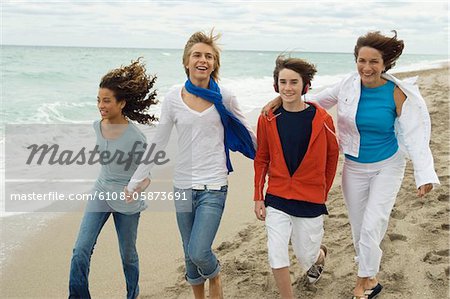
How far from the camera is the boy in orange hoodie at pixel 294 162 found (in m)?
3.38

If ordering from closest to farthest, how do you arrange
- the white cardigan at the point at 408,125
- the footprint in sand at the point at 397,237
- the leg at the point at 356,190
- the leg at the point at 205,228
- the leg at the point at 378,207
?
the leg at the point at 205,228 < the white cardigan at the point at 408,125 < the leg at the point at 378,207 < the leg at the point at 356,190 < the footprint in sand at the point at 397,237

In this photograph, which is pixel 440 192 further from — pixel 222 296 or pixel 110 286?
pixel 110 286

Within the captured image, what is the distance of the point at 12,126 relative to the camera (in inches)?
454

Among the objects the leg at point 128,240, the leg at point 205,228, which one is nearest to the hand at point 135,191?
the leg at point 128,240

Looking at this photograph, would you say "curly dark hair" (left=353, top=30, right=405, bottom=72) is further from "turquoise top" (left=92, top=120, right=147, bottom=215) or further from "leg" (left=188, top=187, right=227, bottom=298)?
"turquoise top" (left=92, top=120, right=147, bottom=215)

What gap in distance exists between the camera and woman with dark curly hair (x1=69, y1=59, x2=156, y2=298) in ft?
11.0

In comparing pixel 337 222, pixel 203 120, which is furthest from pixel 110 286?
pixel 337 222

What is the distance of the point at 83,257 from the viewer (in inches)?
130

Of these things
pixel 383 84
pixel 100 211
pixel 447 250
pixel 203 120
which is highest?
pixel 383 84

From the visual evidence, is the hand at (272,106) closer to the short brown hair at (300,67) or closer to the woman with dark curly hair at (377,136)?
the short brown hair at (300,67)

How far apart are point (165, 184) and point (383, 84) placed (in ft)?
13.1

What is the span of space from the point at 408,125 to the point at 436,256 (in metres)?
1.38

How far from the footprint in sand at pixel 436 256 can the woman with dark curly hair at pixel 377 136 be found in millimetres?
780

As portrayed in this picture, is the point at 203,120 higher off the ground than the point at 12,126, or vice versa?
the point at 203,120
